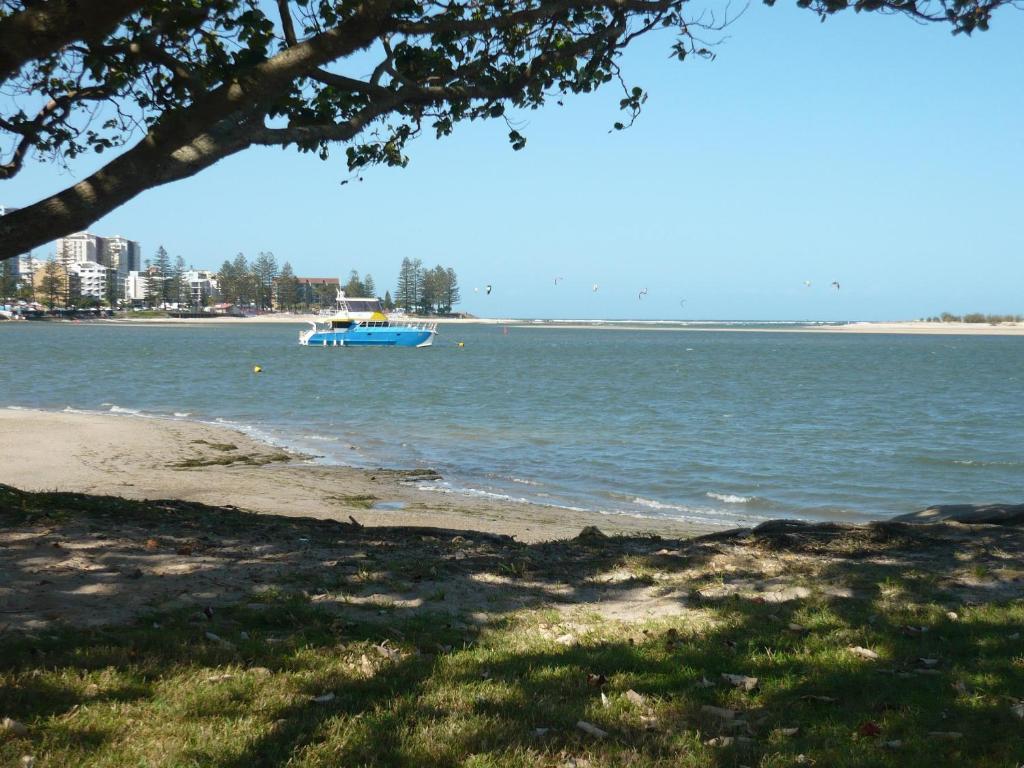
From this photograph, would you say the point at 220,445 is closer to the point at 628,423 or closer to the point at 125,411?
the point at 125,411

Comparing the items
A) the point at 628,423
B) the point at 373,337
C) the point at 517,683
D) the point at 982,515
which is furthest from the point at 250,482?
the point at 373,337

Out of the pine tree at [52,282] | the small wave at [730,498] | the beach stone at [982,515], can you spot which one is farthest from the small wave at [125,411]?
the pine tree at [52,282]

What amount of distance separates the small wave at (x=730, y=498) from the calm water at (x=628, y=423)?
52 mm

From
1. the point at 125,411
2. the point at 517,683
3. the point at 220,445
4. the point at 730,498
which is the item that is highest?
the point at 517,683

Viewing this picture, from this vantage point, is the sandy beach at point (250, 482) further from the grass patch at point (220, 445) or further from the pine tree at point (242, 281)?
the pine tree at point (242, 281)

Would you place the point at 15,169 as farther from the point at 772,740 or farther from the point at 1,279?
the point at 1,279

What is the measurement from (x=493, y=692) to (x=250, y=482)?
12596 millimetres

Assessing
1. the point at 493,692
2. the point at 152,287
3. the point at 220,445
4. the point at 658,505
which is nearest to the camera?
the point at 493,692

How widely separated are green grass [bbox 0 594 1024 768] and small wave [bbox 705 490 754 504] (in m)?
11.4

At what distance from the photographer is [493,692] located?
4.34 metres

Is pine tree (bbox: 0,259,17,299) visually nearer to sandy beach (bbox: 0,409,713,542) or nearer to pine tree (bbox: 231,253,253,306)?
pine tree (bbox: 231,253,253,306)

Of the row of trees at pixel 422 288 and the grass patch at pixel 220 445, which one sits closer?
the grass patch at pixel 220 445

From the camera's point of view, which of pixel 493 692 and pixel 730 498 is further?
pixel 730 498

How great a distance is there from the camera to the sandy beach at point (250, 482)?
539 inches
